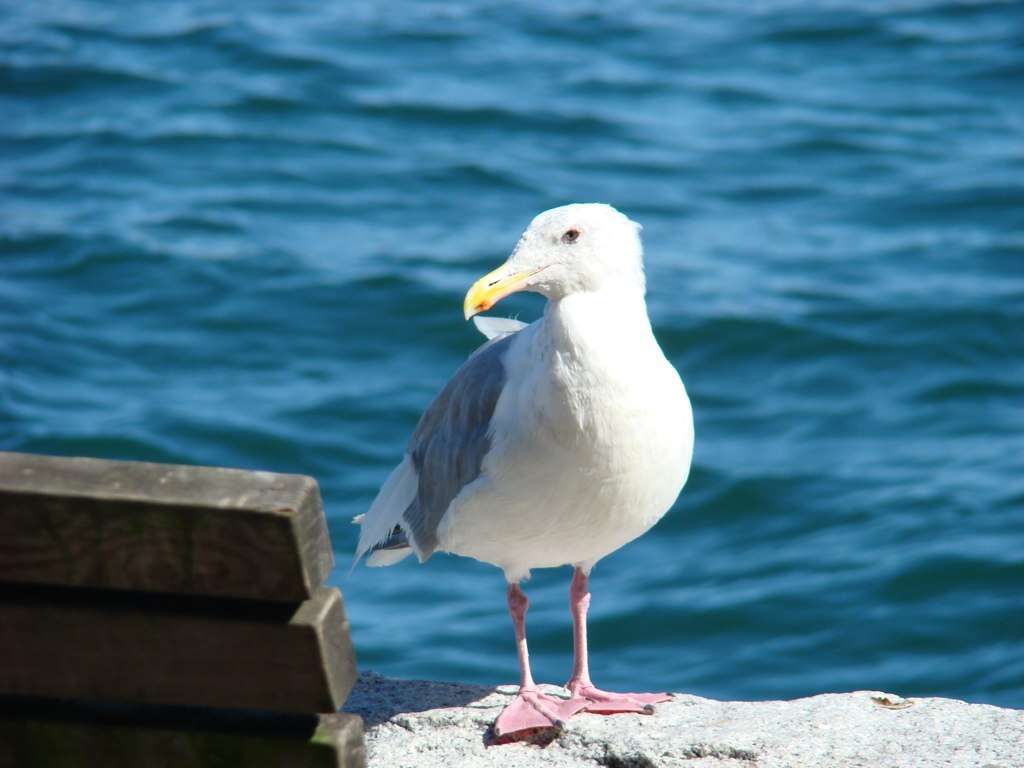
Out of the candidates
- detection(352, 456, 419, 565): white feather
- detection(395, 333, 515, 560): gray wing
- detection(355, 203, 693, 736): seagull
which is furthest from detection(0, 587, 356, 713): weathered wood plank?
detection(352, 456, 419, 565): white feather

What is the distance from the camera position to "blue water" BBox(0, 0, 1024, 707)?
8.33m

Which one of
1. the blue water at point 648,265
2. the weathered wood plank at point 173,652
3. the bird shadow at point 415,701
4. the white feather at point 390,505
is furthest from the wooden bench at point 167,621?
the blue water at point 648,265

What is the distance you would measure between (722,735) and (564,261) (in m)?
1.29

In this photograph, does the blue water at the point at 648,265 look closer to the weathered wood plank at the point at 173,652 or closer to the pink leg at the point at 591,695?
the pink leg at the point at 591,695

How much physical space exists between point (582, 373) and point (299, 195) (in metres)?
9.27

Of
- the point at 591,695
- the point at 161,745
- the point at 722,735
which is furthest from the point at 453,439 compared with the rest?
the point at 161,745

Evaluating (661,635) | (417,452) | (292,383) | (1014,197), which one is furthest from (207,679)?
(1014,197)

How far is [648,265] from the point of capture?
458 inches

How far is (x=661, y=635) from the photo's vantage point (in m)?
8.12

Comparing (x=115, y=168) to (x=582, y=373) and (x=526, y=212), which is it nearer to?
(x=526, y=212)

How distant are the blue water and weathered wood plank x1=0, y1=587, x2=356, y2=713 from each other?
5204 millimetres

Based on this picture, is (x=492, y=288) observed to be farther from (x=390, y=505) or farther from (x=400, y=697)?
(x=400, y=697)

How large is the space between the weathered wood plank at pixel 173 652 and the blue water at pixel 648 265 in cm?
520

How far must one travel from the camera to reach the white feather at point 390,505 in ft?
16.4
